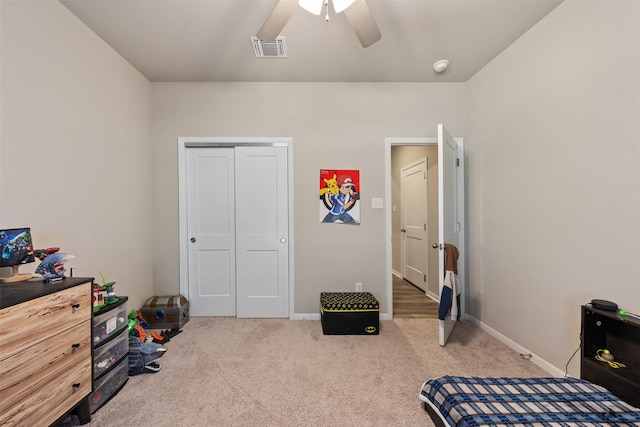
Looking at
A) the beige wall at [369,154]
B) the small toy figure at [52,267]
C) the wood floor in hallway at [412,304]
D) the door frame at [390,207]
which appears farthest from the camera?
the wood floor in hallway at [412,304]

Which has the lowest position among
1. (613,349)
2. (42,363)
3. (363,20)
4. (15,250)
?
(613,349)

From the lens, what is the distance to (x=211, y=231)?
124 inches

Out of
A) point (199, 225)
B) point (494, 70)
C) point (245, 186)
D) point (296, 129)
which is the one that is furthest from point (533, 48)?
point (199, 225)

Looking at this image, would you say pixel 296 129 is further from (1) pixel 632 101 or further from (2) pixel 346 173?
(1) pixel 632 101

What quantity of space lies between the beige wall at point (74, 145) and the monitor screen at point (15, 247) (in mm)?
150

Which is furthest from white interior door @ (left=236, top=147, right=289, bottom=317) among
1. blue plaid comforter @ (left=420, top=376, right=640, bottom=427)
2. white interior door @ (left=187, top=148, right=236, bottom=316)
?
blue plaid comforter @ (left=420, top=376, right=640, bottom=427)

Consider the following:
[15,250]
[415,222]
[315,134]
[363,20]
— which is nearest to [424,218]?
[415,222]

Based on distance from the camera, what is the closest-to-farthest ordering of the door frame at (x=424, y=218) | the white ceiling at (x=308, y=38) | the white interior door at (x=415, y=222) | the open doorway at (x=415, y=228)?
the white ceiling at (x=308, y=38)
the open doorway at (x=415, y=228)
the door frame at (x=424, y=218)
the white interior door at (x=415, y=222)

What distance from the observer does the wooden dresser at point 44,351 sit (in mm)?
1165

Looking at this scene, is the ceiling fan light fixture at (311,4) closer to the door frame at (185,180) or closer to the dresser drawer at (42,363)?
the door frame at (185,180)

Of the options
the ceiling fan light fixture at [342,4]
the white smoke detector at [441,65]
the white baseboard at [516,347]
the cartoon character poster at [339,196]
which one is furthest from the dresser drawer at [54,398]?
the white smoke detector at [441,65]

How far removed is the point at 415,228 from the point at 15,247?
4.64 m

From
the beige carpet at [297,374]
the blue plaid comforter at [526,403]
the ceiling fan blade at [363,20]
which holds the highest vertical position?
the ceiling fan blade at [363,20]

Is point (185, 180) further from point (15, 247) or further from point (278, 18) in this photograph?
point (278, 18)
